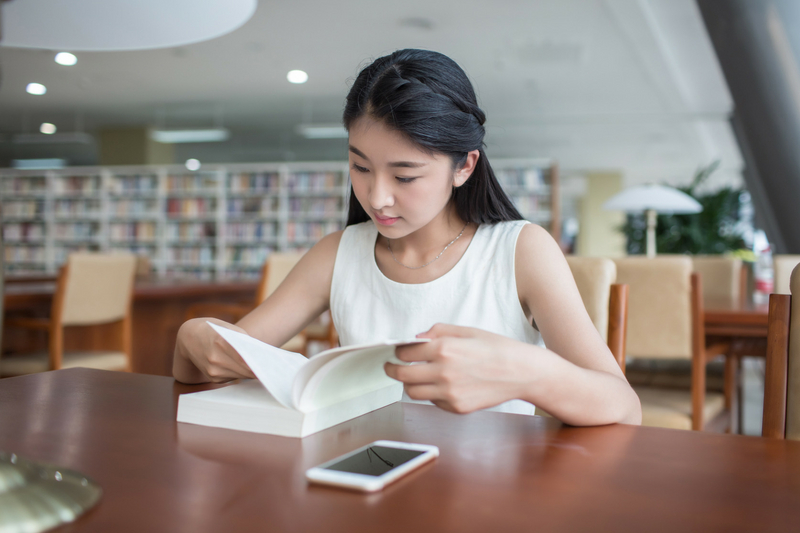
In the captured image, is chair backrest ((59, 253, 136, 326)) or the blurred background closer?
chair backrest ((59, 253, 136, 326))

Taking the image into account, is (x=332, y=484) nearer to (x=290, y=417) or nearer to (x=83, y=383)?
(x=290, y=417)

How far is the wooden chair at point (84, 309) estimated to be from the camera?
2559 millimetres

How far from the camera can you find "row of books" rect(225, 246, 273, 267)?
8828mm

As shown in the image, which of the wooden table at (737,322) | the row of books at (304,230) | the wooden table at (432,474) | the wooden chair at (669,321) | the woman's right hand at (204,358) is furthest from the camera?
the row of books at (304,230)

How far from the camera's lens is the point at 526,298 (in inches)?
41.1

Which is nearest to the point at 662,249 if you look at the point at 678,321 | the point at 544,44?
the point at 544,44

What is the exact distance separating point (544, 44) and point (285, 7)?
92.6 inches

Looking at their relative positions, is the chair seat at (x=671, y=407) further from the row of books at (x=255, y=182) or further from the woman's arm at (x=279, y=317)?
the row of books at (x=255, y=182)

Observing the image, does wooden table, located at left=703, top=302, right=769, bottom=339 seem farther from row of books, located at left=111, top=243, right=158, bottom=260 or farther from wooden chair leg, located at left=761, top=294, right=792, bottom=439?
row of books, located at left=111, top=243, right=158, bottom=260

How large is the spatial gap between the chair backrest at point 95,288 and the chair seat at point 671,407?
85.0 inches

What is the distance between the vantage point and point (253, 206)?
28.9 ft

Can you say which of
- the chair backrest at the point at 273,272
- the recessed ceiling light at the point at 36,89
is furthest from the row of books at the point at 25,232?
the chair backrest at the point at 273,272

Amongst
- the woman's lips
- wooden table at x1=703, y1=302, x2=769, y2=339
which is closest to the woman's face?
the woman's lips

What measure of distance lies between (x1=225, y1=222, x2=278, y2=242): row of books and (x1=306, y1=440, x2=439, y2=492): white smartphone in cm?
842
